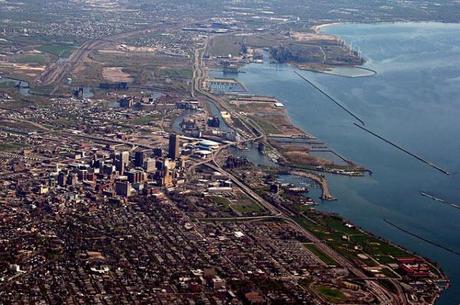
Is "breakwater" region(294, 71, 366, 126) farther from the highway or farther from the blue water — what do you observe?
the highway

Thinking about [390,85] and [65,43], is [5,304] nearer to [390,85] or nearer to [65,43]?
[390,85]

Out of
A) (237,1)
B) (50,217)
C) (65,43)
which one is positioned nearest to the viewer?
(50,217)

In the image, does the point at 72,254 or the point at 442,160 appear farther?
the point at 442,160

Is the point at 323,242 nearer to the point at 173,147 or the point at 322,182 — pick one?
the point at 322,182

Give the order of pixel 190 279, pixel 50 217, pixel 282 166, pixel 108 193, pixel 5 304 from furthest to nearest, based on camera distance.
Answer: pixel 282 166, pixel 108 193, pixel 50 217, pixel 190 279, pixel 5 304

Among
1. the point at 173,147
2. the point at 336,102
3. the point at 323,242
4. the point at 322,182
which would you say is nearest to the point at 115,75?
the point at 336,102

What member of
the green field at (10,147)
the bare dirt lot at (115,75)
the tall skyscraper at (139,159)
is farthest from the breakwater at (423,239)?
the bare dirt lot at (115,75)

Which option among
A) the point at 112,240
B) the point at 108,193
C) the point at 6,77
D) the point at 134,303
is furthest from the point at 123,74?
the point at 134,303

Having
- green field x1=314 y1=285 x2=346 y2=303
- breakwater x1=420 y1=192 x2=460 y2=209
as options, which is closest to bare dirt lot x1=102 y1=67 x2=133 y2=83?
breakwater x1=420 y1=192 x2=460 y2=209

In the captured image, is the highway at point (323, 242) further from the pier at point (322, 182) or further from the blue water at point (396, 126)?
the blue water at point (396, 126)
